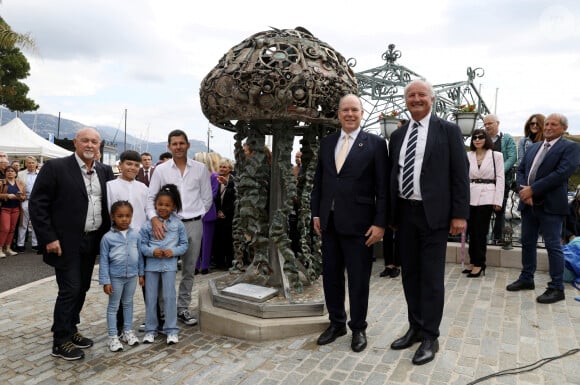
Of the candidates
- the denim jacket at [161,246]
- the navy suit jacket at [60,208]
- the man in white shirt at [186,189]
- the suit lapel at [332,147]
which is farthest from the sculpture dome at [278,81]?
the navy suit jacket at [60,208]

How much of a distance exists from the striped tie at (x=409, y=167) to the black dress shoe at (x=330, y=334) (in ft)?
4.31

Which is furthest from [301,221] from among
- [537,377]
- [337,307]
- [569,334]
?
[569,334]

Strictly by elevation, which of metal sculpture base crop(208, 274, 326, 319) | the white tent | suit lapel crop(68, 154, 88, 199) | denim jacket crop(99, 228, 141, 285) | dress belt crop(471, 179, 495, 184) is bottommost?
metal sculpture base crop(208, 274, 326, 319)

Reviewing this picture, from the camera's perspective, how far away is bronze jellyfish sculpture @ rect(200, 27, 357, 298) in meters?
3.53

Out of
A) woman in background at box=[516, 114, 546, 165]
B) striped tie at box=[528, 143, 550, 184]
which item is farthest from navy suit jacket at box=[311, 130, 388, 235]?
woman in background at box=[516, 114, 546, 165]

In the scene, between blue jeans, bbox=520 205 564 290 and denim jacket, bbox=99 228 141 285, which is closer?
denim jacket, bbox=99 228 141 285

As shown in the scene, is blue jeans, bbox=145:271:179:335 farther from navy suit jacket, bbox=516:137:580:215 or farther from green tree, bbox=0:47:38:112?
green tree, bbox=0:47:38:112

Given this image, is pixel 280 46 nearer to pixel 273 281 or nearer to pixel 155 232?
pixel 155 232

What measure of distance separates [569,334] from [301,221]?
106 inches

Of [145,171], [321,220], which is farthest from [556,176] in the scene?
[145,171]

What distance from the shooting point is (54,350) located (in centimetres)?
339

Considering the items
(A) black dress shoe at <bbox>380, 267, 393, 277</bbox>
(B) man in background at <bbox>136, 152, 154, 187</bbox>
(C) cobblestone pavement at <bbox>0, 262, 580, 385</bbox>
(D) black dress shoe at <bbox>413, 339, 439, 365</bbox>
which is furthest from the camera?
(B) man in background at <bbox>136, 152, 154, 187</bbox>

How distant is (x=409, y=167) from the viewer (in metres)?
3.16

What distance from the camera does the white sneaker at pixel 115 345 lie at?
3.45 metres
